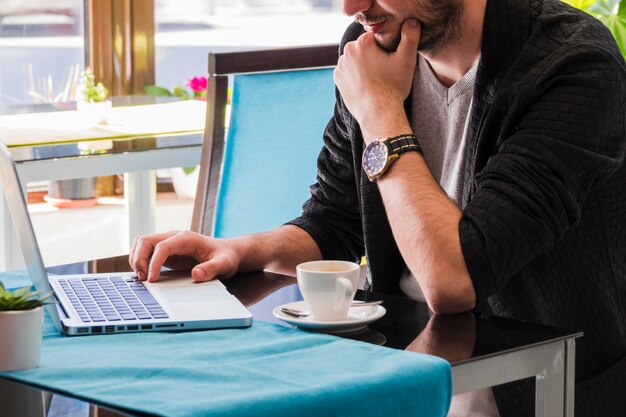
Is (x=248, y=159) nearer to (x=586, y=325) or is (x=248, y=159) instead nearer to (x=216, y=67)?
(x=216, y=67)

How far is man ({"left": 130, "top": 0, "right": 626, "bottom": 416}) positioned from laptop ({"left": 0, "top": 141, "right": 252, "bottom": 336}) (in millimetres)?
68

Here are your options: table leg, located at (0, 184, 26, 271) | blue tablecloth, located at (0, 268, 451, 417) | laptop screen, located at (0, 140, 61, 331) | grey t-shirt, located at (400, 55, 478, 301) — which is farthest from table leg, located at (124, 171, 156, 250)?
blue tablecloth, located at (0, 268, 451, 417)

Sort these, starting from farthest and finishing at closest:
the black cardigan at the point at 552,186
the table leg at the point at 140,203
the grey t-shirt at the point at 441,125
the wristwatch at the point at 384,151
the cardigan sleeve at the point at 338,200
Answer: the table leg at the point at 140,203 < the cardigan sleeve at the point at 338,200 < the grey t-shirt at the point at 441,125 < the wristwatch at the point at 384,151 < the black cardigan at the point at 552,186

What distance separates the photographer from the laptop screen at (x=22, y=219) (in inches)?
42.1

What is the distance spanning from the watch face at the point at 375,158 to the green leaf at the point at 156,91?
2383 mm

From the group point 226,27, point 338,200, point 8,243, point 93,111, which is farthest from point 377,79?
point 226,27

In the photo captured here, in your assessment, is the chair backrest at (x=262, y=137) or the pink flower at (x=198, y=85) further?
the pink flower at (x=198, y=85)

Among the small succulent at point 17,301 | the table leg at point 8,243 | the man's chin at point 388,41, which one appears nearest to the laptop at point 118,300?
the small succulent at point 17,301

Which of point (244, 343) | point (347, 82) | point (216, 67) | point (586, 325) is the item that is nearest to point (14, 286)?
point (244, 343)

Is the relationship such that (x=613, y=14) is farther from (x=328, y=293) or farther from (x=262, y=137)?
(x=328, y=293)

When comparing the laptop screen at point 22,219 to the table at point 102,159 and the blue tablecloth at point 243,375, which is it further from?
the table at point 102,159

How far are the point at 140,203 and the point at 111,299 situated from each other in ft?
6.45

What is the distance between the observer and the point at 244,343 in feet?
3.40

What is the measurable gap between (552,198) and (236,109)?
3.86 feet
